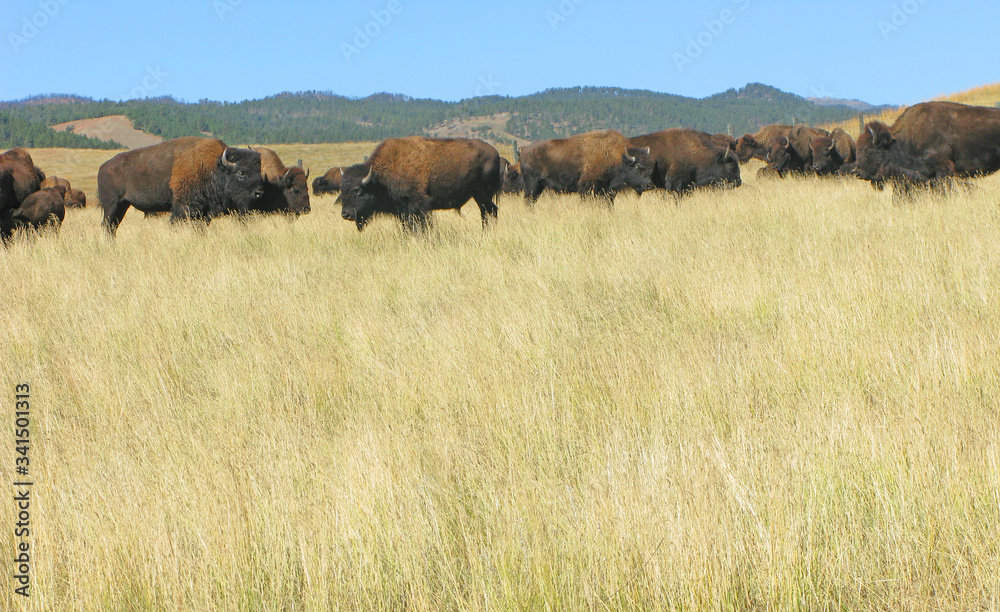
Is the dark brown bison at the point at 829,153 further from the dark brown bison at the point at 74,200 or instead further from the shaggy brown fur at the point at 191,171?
the dark brown bison at the point at 74,200

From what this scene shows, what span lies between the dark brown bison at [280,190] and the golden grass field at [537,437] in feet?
23.9

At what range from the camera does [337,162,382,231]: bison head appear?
1209 cm

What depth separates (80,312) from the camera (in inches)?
258

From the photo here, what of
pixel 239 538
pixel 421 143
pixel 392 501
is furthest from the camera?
pixel 421 143

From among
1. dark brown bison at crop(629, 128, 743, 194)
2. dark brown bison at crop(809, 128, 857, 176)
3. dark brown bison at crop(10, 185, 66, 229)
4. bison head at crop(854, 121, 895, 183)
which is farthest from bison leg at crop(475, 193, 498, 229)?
dark brown bison at crop(809, 128, 857, 176)

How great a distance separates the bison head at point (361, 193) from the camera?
12086mm

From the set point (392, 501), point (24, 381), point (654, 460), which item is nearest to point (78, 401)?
point (24, 381)

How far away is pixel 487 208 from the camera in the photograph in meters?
12.9

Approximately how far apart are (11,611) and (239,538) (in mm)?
721

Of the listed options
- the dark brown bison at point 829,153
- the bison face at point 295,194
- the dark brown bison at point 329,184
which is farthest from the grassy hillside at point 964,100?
the bison face at point 295,194

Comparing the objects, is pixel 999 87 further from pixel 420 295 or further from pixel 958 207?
A: pixel 420 295

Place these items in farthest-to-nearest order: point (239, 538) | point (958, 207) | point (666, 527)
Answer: point (958, 207)
point (239, 538)
point (666, 527)

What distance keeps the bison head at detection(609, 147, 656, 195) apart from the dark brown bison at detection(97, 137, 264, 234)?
7863 mm

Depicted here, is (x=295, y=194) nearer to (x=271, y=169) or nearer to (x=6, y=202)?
(x=271, y=169)
